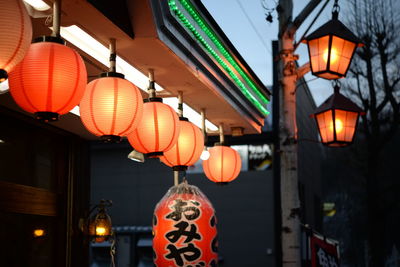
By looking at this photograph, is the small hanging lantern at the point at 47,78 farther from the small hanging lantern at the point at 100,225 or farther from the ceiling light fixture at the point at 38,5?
the small hanging lantern at the point at 100,225

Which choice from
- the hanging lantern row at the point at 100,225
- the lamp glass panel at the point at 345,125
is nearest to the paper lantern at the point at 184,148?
the lamp glass panel at the point at 345,125

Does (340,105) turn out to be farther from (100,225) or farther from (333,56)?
(100,225)

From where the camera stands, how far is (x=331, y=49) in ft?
30.3

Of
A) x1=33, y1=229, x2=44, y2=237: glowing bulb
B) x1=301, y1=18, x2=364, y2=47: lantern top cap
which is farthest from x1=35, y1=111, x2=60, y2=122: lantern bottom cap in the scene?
x1=301, y1=18, x2=364, y2=47: lantern top cap

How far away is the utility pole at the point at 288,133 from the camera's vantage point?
910cm

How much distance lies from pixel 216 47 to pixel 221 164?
2.60 m

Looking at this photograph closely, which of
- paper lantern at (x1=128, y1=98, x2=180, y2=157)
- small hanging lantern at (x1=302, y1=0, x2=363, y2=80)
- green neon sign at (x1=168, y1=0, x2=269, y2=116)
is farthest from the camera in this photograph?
small hanging lantern at (x1=302, y1=0, x2=363, y2=80)

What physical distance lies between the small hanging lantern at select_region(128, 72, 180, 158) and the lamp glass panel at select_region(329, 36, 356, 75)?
388cm

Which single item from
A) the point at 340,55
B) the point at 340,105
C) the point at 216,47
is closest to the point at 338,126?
the point at 340,105

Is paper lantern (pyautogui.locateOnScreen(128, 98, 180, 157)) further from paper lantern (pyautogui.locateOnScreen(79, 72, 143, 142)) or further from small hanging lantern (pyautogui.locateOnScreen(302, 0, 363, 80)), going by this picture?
small hanging lantern (pyautogui.locateOnScreen(302, 0, 363, 80))

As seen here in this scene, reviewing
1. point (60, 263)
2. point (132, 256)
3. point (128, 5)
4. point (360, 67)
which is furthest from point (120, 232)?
point (128, 5)

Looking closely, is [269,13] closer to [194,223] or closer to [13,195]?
[194,223]

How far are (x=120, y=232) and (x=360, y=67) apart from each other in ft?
43.2

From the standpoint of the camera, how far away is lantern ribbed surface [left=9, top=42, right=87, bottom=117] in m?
4.48
